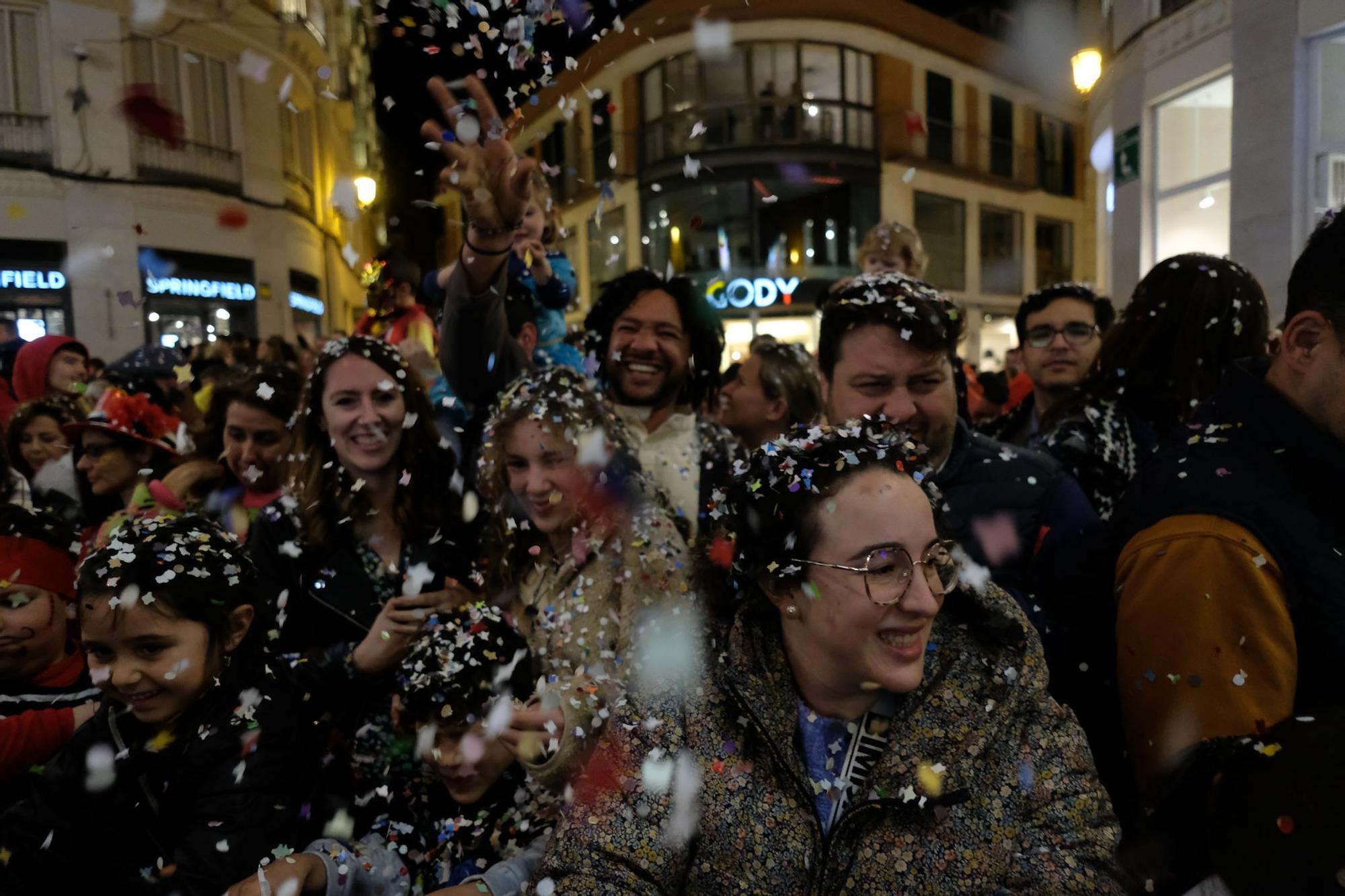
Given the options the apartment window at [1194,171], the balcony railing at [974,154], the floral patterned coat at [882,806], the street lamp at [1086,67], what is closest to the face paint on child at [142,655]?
the floral patterned coat at [882,806]

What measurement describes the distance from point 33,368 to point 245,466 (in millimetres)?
2777

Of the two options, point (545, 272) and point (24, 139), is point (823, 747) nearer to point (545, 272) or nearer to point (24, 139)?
point (545, 272)

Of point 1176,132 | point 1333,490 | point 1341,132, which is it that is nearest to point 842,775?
point 1333,490

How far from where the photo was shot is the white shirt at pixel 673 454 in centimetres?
289

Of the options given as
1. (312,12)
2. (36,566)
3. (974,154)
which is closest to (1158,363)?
(36,566)

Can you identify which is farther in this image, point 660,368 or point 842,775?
point 660,368

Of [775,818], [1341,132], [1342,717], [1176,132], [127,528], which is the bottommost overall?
[775,818]

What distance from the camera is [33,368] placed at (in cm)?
479

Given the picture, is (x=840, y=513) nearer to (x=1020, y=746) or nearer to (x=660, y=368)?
(x=1020, y=746)

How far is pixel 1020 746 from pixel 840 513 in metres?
0.52

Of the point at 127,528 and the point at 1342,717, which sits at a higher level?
the point at 127,528

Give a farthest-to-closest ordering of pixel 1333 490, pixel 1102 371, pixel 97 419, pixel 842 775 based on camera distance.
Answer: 1. pixel 97 419
2. pixel 1102 371
3. pixel 842 775
4. pixel 1333 490

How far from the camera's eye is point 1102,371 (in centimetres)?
270

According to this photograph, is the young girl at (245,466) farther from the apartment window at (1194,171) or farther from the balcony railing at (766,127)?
the balcony railing at (766,127)
